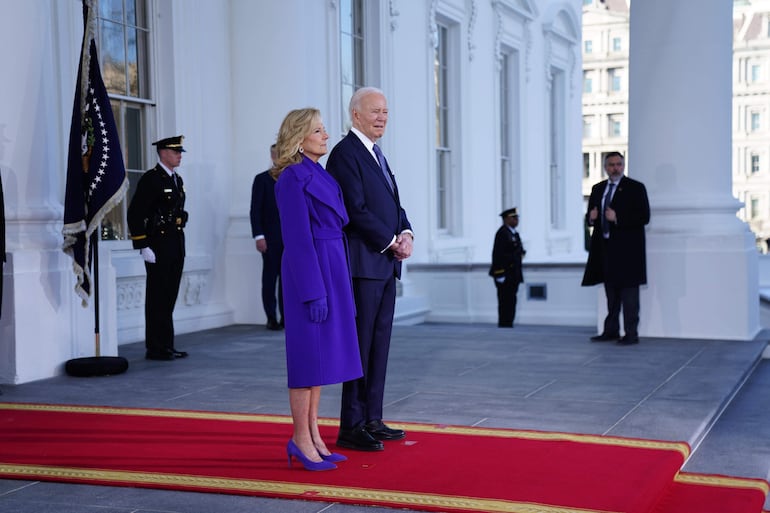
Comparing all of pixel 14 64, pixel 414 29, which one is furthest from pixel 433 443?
pixel 414 29

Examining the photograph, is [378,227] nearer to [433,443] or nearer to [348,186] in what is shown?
[348,186]

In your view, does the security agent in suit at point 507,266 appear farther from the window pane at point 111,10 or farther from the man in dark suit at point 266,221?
the window pane at point 111,10

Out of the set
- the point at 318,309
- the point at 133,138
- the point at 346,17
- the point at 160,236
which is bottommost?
the point at 318,309

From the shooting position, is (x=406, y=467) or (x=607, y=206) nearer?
(x=406, y=467)

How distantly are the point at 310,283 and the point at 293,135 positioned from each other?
2.07 ft

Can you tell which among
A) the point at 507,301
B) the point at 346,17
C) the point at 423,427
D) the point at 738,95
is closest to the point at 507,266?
the point at 507,301

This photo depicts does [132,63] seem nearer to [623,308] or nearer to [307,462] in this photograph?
[623,308]

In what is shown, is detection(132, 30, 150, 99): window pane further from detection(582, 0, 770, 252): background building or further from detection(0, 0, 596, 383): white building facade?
detection(582, 0, 770, 252): background building

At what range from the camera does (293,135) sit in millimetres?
4285

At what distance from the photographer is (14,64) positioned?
22.9 feet

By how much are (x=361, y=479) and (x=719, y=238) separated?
569cm

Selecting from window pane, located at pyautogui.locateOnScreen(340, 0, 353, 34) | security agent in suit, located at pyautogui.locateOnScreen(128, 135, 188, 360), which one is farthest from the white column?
window pane, located at pyautogui.locateOnScreen(340, 0, 353, 34)

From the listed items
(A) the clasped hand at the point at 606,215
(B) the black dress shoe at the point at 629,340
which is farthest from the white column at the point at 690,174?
(A) the clasped hand at the point at 606,215

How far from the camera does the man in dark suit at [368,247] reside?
4.64 metres
